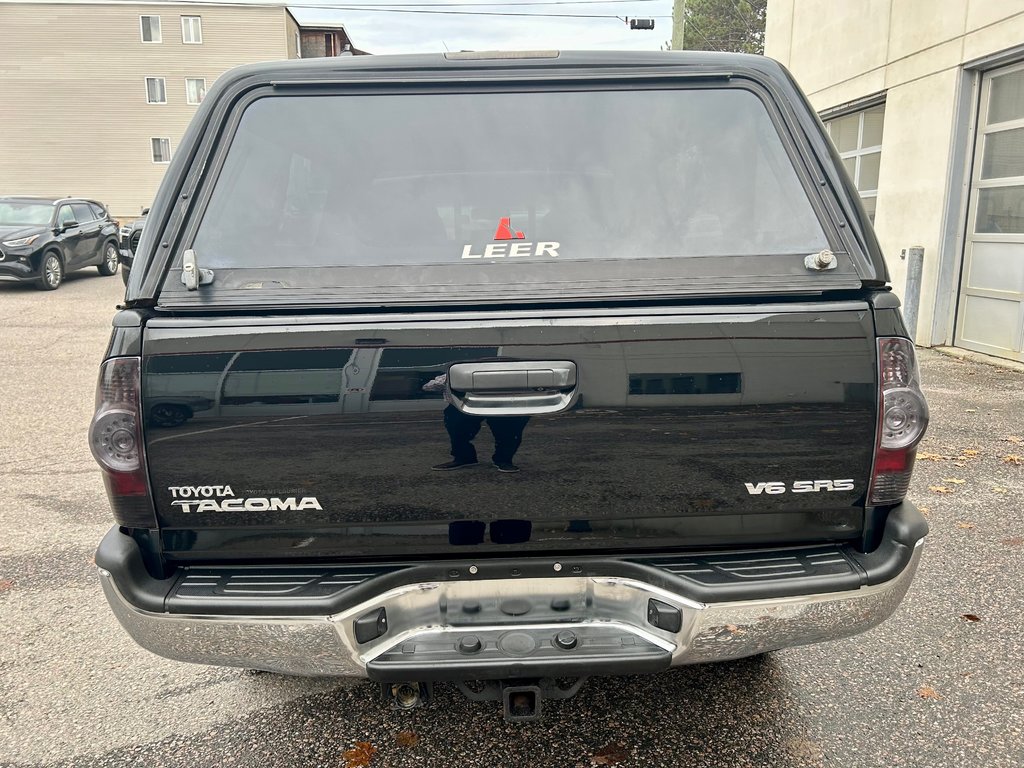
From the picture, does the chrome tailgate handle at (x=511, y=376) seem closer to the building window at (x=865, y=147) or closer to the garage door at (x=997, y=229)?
the garage door at (x=997, y=229)

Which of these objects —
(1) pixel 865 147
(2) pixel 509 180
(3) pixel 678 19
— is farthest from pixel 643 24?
(2) pixel 509 180

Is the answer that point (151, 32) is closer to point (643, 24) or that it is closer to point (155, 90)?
point (155, 90)

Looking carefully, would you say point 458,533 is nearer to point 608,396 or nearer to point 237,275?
point 608,396

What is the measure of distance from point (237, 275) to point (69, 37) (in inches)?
1615

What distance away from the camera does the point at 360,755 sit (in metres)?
2.58

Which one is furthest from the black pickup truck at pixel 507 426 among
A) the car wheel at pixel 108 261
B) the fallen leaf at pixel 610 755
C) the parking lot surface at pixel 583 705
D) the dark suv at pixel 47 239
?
the car wheel at pixel 108 261

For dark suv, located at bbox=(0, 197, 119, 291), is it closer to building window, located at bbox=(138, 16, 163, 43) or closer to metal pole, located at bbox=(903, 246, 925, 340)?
metal pole, located at bbox=(903, 246, 925, 340)

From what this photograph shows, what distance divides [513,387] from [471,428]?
154mm

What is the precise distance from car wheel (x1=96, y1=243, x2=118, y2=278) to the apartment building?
63.6ft

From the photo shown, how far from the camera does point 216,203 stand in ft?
7.43

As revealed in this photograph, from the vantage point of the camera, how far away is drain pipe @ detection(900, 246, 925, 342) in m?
9.57

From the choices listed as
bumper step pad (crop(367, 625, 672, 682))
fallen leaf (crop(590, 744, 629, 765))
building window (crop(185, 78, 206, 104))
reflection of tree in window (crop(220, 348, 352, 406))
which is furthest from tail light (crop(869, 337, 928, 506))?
building window (crop(185, 78, 206, 104))

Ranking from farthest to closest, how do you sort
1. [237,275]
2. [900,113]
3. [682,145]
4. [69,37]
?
[69,37] → [900,113] → [682,145] → [237,275]

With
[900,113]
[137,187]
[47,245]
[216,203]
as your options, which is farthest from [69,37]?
[216,203]
